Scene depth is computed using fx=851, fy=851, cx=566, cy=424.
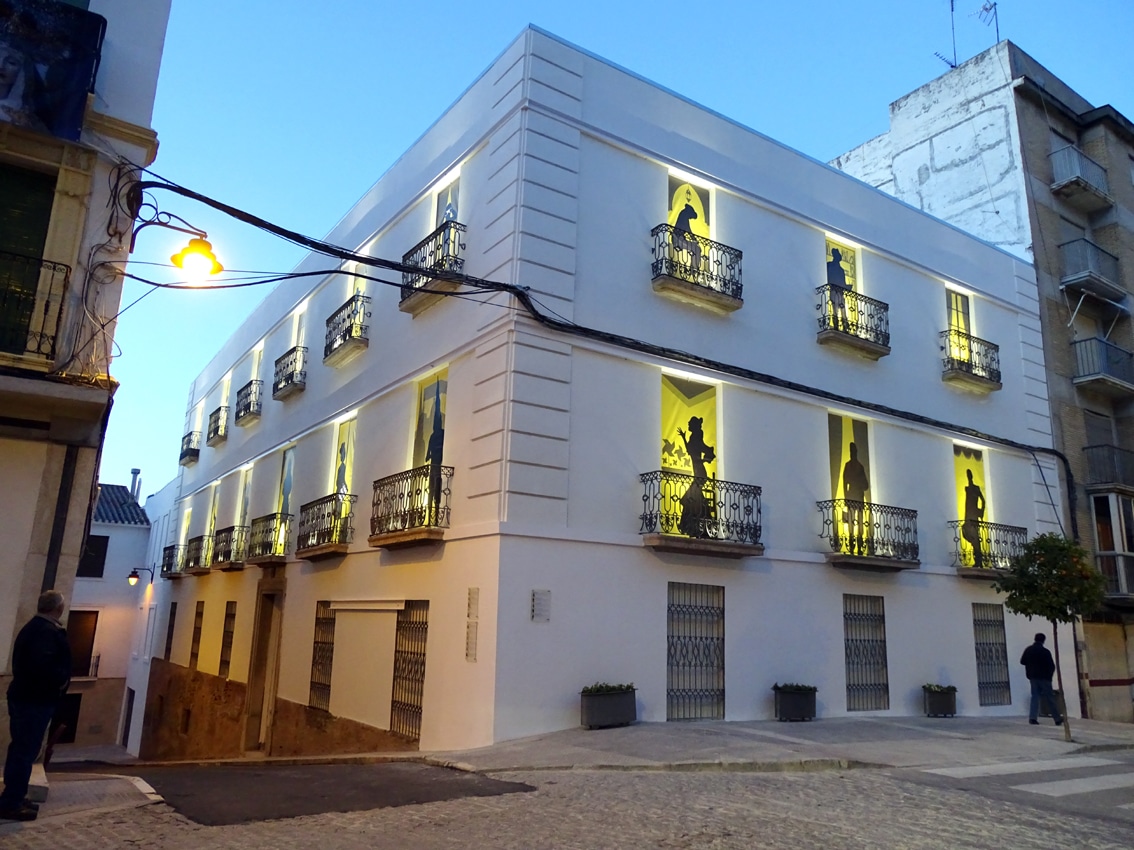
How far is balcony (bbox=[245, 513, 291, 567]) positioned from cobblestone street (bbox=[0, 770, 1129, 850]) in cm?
1242

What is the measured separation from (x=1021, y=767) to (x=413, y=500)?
8.83 m

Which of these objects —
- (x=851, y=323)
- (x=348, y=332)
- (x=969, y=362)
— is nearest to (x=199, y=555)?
(x=348, y=332)

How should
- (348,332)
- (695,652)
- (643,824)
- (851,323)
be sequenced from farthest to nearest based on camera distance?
1. (348,332)
2. (851,323)
3. (695,652)
4. (643,824)

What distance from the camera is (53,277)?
888 cm

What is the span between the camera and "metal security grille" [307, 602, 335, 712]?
15753mm

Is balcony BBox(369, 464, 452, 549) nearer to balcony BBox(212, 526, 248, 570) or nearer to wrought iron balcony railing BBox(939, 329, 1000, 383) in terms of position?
balcony BBox(212, 526, 248, 570)

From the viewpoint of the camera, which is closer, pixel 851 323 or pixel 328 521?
pixel 851 323

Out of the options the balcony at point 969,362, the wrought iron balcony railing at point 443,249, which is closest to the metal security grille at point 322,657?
the wrought iron balcony railing at point 443,249

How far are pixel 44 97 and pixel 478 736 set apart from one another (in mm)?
8708

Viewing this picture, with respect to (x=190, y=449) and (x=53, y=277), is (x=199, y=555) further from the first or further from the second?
(x=53, y=277)

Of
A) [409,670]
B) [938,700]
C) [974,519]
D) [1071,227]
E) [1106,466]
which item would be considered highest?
[1071,227]

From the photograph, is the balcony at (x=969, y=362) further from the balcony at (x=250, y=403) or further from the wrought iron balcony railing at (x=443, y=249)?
the balcony at (x=250, y=403)

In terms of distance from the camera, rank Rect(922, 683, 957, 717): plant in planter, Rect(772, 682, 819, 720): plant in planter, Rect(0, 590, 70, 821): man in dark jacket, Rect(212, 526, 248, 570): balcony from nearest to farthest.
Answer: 1. Rect(0, 590, 70, 821): man in dark jacket
2. Rect(772, 682, 819, 720): plant in planter
3. Rect(922, 683, 957, 717): plant in planter
4. Rect(212, 526, 248, 570): balcony

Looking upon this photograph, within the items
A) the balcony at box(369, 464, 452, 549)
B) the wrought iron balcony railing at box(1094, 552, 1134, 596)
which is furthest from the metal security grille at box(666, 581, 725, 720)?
the wrought iron balcony railing at box(1094, 552, 1134, 596)
